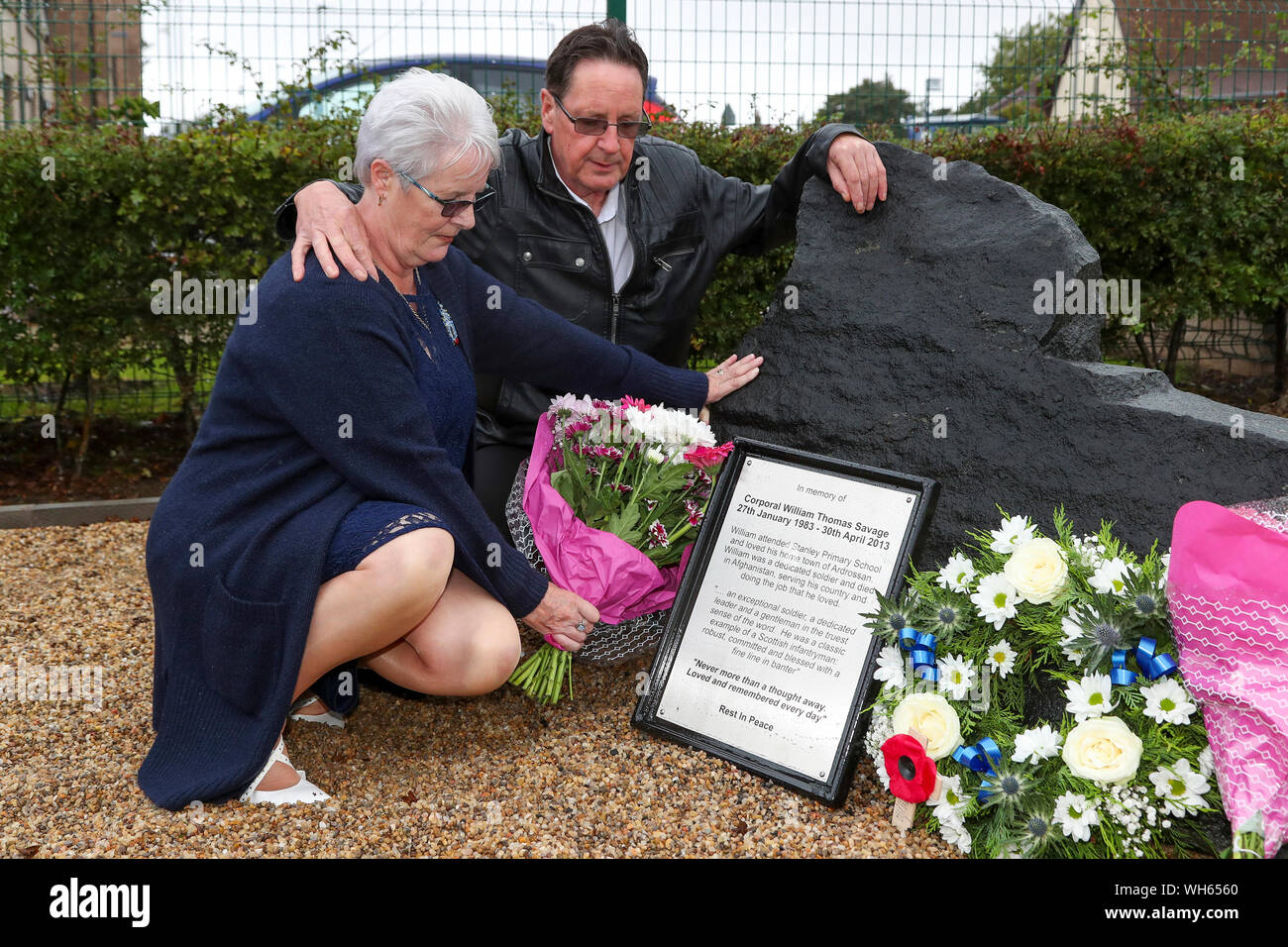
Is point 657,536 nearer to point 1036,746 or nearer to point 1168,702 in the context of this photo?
point 1036,746

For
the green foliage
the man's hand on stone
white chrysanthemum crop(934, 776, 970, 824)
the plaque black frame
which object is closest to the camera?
white chrysanthemum crop(934, 776, 970, 824)

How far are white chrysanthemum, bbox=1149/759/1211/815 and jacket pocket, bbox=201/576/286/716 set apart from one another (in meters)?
1.95

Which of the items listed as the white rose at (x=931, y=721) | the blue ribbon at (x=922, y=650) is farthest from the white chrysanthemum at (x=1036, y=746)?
the blue ribbon at (x=922, y=650)

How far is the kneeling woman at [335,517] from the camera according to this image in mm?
2465

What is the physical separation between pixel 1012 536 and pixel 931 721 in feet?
1.64

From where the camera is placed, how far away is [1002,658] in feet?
8.30

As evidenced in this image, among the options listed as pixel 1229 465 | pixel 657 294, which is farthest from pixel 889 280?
pixel 1229 465

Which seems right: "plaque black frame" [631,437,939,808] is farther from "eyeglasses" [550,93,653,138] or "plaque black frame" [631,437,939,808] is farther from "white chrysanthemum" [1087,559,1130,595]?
"eyeglasses" [550,93,653,138]

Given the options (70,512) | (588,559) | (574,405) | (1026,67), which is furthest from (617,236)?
(1026,67)

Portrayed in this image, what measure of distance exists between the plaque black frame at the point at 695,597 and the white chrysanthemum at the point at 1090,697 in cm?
50

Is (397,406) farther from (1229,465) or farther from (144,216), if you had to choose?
(144,216)

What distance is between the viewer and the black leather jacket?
11.4 feet

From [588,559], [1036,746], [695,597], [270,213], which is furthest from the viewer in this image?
[270,213]

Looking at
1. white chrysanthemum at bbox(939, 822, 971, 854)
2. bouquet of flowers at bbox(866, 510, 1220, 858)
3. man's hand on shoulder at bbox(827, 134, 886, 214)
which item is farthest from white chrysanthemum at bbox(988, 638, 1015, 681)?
man's hand on shoulder at bbox(827, 134, 886, 214)
